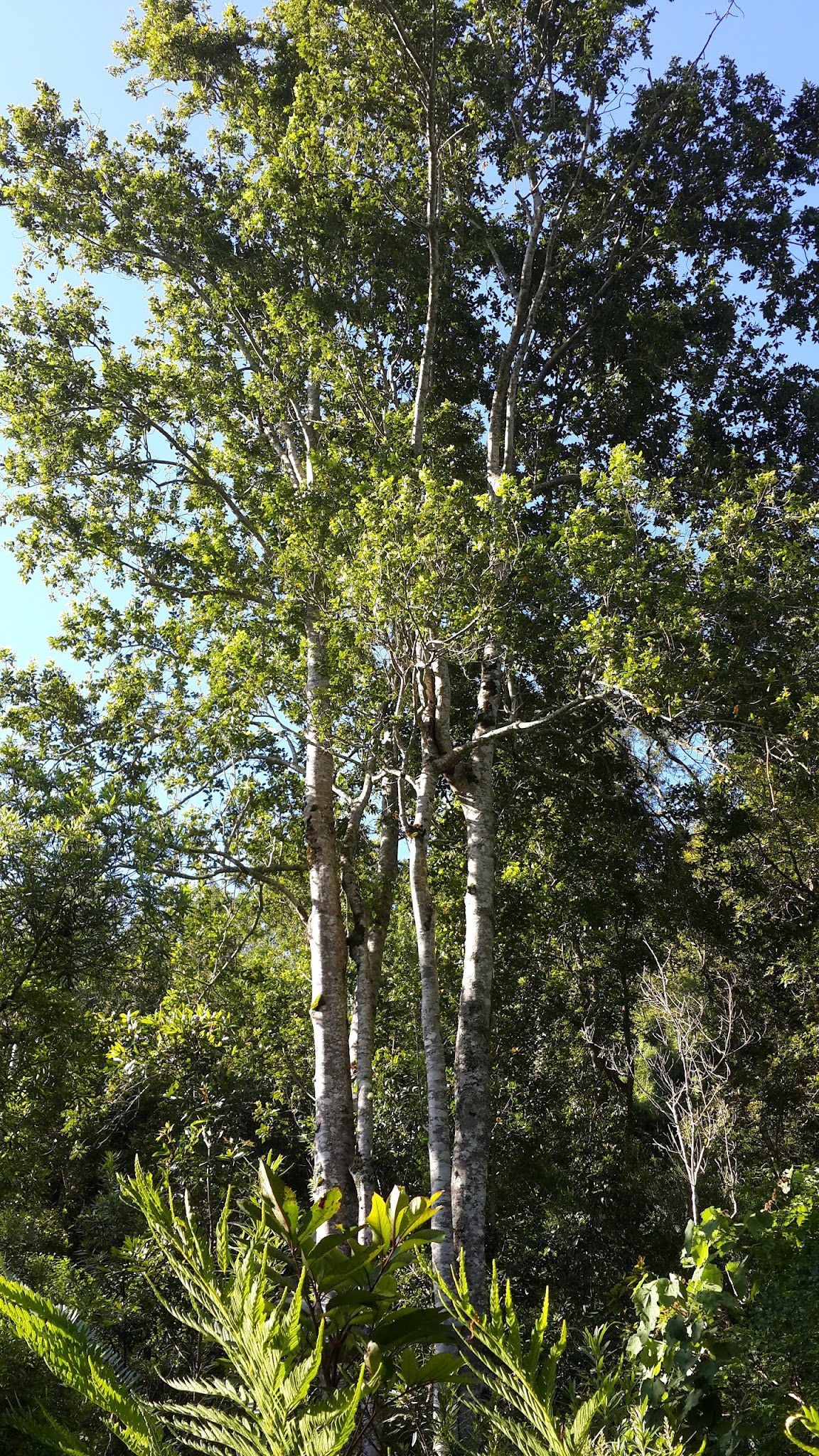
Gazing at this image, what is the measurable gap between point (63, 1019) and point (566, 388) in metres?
9.07

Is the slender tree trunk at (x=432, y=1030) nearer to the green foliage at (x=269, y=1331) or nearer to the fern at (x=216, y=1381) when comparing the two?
the green foliage at (x=269, y=1331)

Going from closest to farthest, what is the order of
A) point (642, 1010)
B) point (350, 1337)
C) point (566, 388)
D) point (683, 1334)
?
point (350, 1337) → point (683, 1334) → point (566, 388) → point (642, 1010)

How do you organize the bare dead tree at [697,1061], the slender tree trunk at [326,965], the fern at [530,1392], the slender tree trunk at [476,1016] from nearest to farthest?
1. the fern at [530,1392]
2. the slender tree trunk at [476,1016]
3. the slender tree trunk at [326,965]
4. the bare dead tree at [697,1061]

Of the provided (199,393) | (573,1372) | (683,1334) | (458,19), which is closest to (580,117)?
(458,19)

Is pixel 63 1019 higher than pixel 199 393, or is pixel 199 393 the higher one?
pixel 199 393

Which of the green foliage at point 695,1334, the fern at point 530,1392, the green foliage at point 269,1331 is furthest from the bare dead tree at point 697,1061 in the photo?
the fern at point 530,1392

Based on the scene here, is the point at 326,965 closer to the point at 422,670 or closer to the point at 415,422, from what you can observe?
the point at 422,670

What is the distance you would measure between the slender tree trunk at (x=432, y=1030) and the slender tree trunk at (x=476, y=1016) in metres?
0.19

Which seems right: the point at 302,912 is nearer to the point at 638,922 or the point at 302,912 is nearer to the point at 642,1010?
the point at 638,922

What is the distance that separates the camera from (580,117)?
1055cm

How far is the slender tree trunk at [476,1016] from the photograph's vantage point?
668 cm

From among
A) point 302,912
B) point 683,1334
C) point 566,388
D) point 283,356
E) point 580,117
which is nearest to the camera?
point 683,1334

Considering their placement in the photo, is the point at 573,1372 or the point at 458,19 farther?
the point at 458,19

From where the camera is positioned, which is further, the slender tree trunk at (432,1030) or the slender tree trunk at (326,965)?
the slender tree trunk at (326,965)
